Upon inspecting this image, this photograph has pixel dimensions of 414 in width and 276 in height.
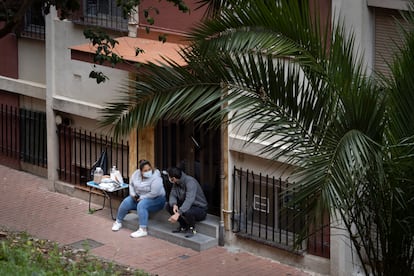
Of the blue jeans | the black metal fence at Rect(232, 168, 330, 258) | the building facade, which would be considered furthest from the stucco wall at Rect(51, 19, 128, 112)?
the black metal fence at Rect(232, 168, 330, 258)

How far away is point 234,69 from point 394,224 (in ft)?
7.30

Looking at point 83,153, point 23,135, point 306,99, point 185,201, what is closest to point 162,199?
point 185,201

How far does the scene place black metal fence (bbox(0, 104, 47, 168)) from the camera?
71.3 feet

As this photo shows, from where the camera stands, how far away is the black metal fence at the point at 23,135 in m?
21.7

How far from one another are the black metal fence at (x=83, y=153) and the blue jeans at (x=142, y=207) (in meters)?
1.17

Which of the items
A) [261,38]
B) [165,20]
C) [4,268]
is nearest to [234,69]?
[261,38]

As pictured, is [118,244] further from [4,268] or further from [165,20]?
[4,268]

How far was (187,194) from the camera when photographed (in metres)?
17.3

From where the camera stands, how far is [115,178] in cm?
1892

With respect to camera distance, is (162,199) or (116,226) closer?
(162,199)

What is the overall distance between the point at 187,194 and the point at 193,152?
1231mm

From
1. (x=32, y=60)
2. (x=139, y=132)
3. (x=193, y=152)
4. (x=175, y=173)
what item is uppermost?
(x=32, y=60)

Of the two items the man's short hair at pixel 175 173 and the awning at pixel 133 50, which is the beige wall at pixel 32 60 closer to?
the awning at pixel 133 50

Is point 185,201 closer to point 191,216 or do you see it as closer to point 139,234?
point 191,216
